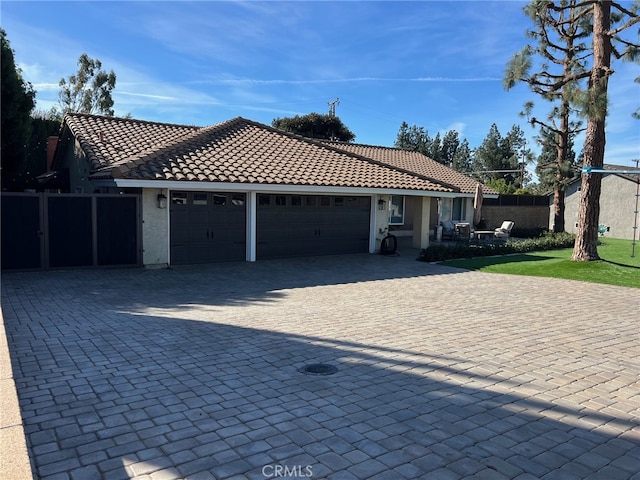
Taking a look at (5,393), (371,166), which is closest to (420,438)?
(5,393)

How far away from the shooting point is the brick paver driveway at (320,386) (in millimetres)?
3652

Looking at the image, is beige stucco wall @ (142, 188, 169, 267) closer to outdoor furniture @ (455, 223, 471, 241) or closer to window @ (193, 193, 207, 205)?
window @ (193, 193, 207, 205)

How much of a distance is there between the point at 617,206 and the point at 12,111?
118 feet

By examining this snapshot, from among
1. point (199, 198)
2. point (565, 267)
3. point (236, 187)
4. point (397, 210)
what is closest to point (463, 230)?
point (397, 210)

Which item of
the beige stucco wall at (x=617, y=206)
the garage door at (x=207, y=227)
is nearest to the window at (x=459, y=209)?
the beige stucco wall at (x=617, y=206)

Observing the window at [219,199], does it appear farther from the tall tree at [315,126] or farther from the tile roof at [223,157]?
the tall tree at [315,126]

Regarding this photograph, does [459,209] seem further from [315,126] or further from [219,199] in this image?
[315,126]

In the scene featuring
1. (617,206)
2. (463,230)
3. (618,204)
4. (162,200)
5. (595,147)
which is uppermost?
(595,147)

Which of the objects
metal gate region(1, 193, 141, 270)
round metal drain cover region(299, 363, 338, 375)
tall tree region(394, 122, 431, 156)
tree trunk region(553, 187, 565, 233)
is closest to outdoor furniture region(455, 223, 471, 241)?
tree trunk region(553, 187, 565, 233)

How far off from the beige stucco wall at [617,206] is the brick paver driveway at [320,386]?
83.8 feet

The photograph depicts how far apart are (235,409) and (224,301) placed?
523 centimetres

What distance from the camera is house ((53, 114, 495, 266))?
1337cm

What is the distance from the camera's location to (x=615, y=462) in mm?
3713

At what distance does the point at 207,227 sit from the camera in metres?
14.4
